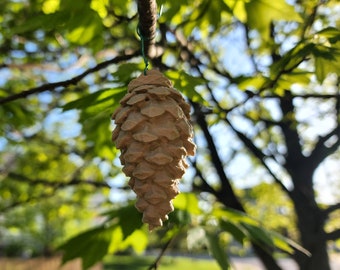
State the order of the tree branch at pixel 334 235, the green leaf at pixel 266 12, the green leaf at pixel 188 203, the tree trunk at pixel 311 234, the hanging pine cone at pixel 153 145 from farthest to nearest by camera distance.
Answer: the tree trunk at pixel 311 234 < the tree branch at pixel 334 235 < the green leaf at pixel 188 203 < the green leaf at pixel 266 12 < the hanging pine cone at pixel 153 145

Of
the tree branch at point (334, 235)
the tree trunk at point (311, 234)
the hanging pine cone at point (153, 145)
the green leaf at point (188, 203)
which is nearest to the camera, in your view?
the hanging pine cone at point (153, 145)

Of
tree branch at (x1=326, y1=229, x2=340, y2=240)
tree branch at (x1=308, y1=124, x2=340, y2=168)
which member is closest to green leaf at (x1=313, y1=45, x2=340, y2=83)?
tree branch at (x1=308, y1=124, x2=340, y2=168)

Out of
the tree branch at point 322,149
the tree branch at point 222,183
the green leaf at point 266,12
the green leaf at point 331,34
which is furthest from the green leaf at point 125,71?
the tree branch at point 322,149

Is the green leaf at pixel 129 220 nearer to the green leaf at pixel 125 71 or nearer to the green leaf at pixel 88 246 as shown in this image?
the green leaf at pixel 88 246

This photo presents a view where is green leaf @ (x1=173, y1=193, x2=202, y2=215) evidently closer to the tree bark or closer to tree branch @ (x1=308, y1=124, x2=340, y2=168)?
the tree bark

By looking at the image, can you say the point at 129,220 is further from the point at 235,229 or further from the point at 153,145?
the point at 153,145

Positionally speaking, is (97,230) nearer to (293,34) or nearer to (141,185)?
(141,185)

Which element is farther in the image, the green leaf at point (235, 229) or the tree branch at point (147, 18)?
Answer: the green leaf at point (235, 229)

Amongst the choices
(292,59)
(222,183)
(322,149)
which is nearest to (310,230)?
(322,149)
